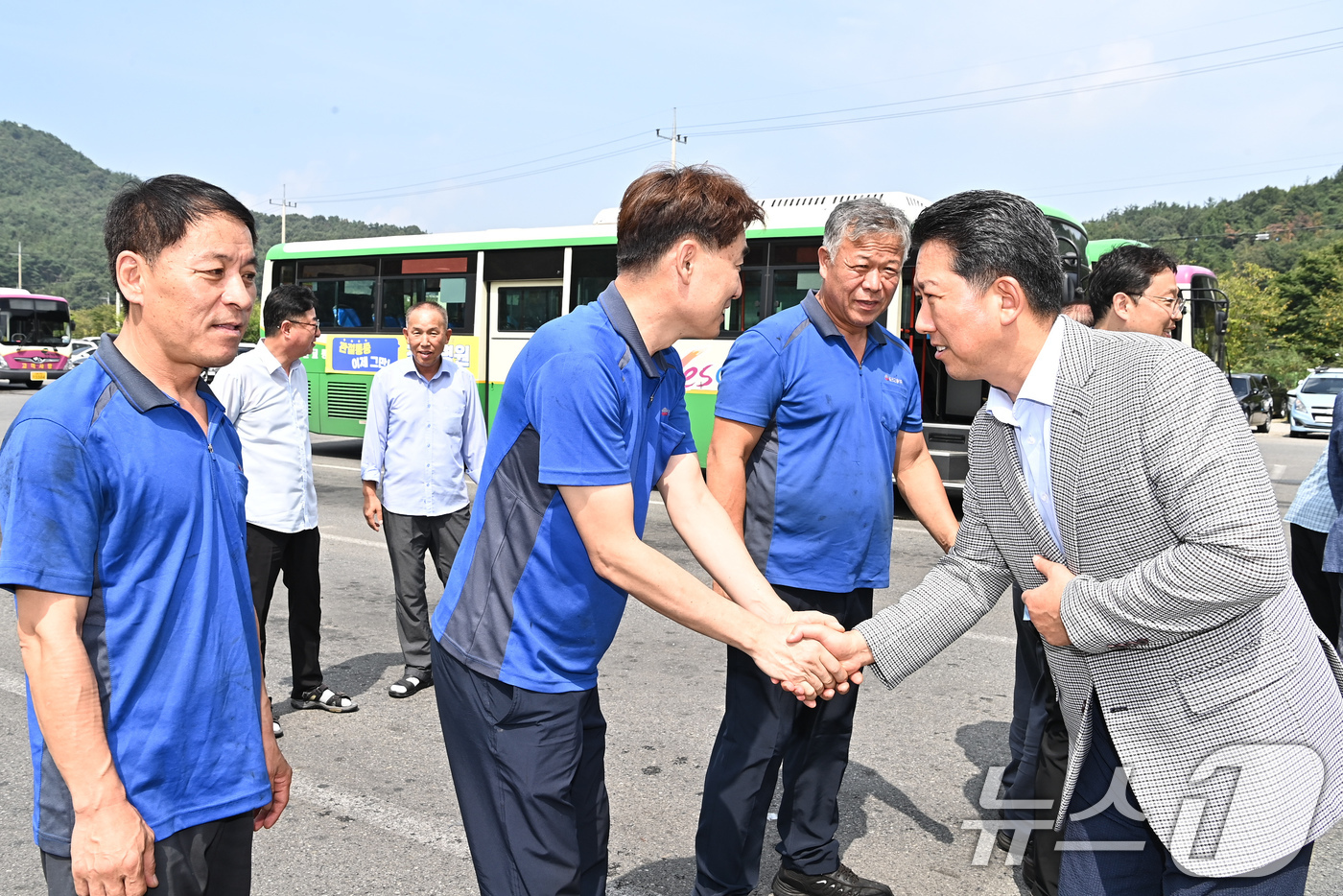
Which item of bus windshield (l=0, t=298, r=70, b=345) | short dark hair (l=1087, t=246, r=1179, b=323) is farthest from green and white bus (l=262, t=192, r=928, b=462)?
bus windshield (l=0, t=298, r=70, b=345)

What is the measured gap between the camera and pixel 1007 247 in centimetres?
218

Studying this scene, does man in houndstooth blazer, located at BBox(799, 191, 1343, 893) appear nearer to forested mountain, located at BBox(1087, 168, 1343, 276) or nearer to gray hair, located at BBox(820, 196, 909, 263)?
gray hair, located at BBox(820, 196, 909, 263)

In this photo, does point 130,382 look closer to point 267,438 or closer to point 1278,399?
point 267,438

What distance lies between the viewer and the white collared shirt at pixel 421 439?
5.68 metres

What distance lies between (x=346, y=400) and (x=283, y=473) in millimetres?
11292

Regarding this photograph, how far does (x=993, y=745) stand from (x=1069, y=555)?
2939mm

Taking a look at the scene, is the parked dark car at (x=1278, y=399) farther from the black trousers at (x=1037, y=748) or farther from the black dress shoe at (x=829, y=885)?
the black dress shoe at (x=829, y=885)

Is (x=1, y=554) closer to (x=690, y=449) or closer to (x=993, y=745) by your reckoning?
(x=690, y=449)

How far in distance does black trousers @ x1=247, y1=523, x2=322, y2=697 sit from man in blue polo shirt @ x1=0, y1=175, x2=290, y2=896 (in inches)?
121

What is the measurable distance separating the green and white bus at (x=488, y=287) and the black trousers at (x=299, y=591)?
7.37 meters

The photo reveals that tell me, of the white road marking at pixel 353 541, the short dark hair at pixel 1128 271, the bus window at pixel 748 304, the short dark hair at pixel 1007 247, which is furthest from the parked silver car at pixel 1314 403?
the short dark hair at pixel 1007 247

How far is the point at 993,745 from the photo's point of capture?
4750 millimetres

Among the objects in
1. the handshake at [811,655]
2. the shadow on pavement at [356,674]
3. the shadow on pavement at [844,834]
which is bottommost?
the shadow on pavement at [356,674]

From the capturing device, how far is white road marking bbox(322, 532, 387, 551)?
30.4 feet
